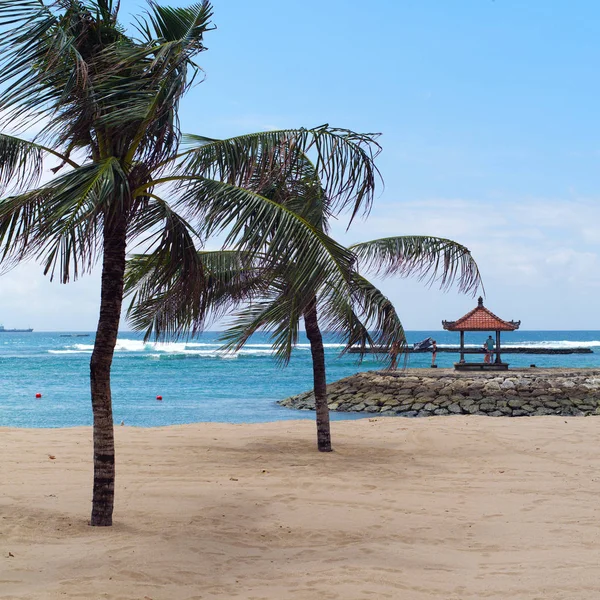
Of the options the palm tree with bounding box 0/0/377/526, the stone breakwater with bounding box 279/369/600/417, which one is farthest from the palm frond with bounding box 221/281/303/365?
the stone breakwater with bounding box 279/369/600/417

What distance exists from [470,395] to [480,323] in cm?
609

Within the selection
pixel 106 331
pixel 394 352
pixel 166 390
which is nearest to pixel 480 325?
pixel 166 390

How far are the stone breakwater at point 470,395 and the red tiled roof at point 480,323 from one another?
8.62 feet

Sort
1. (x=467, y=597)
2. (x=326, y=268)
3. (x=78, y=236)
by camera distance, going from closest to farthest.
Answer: (x=467, y=597)
(x=78, y=236)
(x=326, y=268)

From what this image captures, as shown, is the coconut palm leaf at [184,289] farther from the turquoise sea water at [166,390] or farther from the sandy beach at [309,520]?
the sandy beach at [309,520]

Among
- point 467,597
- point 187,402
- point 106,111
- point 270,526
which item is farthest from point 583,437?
point 187,402

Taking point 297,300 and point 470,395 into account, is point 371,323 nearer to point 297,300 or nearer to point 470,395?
point 297,300

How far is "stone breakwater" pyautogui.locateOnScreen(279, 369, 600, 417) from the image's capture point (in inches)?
850

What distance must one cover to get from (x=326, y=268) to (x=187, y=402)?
80.6 feet

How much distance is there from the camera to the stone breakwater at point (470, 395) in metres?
21.6

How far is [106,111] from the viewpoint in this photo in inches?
241

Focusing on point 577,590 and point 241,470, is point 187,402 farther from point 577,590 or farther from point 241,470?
point 577,590

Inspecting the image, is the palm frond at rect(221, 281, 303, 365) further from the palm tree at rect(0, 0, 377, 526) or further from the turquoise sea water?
the palm tree at rect(0, 0, 377, 526)

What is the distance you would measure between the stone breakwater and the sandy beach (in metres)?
9.09
